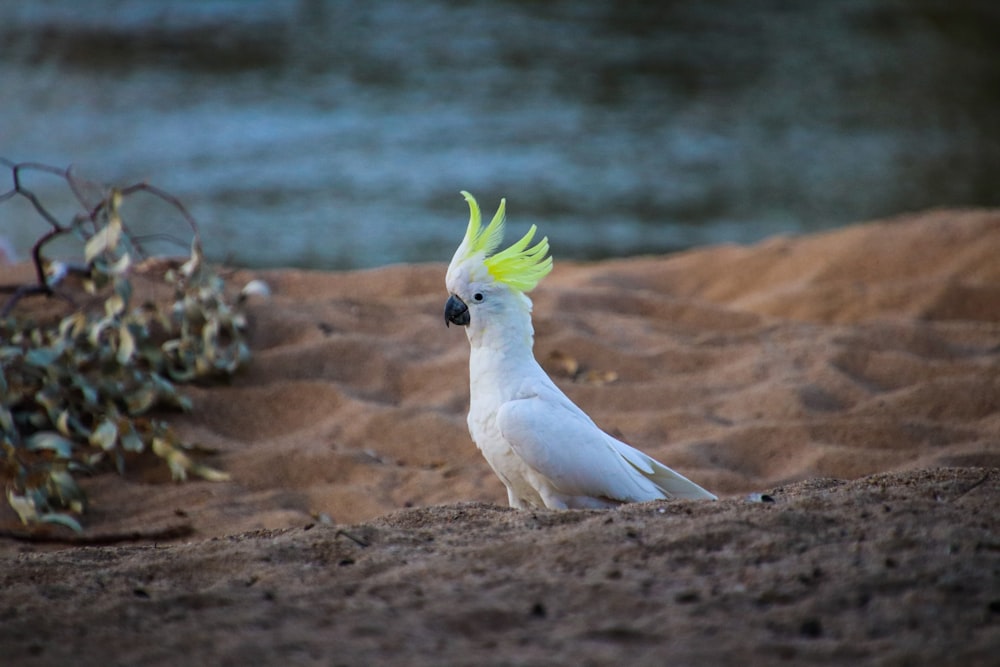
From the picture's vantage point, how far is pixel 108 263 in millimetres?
4023

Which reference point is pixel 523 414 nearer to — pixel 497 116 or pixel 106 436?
pixel 106 436

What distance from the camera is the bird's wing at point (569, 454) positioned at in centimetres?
272

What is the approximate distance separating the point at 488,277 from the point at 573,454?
0.58 metres

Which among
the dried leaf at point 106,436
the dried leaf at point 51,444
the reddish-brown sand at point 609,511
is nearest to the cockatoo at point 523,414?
the reddish-brown sand at point 609,511

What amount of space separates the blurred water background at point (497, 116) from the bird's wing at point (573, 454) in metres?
4.88

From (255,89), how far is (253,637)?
1020cm

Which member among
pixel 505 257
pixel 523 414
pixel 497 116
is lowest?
pixel 523 414

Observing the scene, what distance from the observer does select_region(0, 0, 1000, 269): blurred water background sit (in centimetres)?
850

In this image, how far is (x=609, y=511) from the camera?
7.92 ft

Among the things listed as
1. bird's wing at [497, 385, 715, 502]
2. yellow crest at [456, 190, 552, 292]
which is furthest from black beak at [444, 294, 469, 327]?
bird's wing at [497, 385, 715, 502]

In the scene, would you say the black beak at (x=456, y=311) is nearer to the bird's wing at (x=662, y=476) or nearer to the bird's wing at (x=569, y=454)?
the bird's wing at (x=569, y=454)

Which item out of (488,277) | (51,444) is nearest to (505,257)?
(488,277)

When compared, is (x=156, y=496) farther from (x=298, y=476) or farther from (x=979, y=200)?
(x=979, y=200)

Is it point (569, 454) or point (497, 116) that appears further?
point (497, 116)
